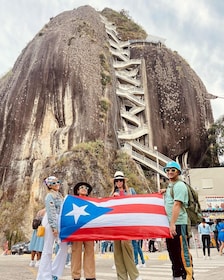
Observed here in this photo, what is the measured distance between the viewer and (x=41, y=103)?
28922 millimetres

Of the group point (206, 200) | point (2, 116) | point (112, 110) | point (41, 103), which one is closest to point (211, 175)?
point (206, 200)

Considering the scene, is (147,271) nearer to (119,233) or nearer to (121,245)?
(121,245)

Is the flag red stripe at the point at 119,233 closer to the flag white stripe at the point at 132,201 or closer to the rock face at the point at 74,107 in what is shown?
the flag white stripe at the point at 132,201

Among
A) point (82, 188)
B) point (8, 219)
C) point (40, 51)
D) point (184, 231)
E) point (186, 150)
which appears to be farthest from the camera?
point (186, 150)

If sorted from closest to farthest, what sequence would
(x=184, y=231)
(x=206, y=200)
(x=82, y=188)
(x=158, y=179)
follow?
(x=184, y=231) → (x=82, y=188) → (x=206, y=200) → (x=158, y=179)

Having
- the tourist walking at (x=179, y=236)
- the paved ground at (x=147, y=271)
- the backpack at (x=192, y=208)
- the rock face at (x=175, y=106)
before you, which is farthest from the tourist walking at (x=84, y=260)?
the rock face at (x=175, y=106)

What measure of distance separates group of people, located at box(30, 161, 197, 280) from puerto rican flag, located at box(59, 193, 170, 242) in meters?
0.17

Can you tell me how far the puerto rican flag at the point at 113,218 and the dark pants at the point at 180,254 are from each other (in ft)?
1.19

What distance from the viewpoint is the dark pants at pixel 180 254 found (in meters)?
4.07

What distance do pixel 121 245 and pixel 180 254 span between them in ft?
3.58

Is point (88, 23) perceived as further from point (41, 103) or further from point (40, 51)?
point (41, 103)

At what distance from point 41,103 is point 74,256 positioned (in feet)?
82.5

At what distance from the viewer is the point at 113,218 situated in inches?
196

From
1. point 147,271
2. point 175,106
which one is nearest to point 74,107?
point 175,106
